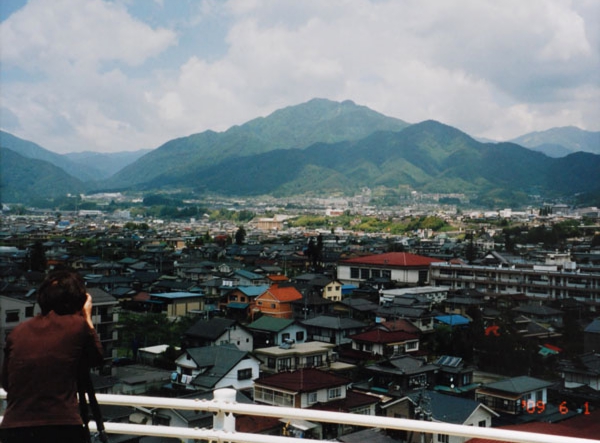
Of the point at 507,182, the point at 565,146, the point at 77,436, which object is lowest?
the point at 77,436

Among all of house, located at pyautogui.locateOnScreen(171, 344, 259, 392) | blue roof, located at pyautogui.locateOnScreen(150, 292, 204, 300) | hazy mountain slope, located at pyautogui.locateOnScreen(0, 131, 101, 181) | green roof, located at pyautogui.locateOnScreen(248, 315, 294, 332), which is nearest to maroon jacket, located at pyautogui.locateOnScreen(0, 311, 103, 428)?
house, located at pyautogui.locateOnScreen(171, 344, 259, 392)

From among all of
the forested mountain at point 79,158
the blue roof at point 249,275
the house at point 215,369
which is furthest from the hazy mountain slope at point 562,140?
the forested mountain at point 79,158

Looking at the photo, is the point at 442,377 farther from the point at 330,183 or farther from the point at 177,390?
the point at 330,183

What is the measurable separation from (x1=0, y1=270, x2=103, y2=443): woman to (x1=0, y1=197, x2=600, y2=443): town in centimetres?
24

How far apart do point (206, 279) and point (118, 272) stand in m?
1.91

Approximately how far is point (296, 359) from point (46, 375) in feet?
17.7

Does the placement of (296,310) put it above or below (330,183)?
below

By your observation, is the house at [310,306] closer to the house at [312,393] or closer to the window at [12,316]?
the house at [312,393]

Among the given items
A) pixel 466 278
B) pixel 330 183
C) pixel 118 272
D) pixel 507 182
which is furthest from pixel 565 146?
pixel 118 272

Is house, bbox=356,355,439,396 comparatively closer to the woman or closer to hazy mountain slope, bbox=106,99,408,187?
the woman

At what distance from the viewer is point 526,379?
17.2 feet

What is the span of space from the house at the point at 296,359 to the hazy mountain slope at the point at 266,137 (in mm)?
46135

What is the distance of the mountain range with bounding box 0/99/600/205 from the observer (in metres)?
28.6

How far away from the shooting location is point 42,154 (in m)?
53.4
